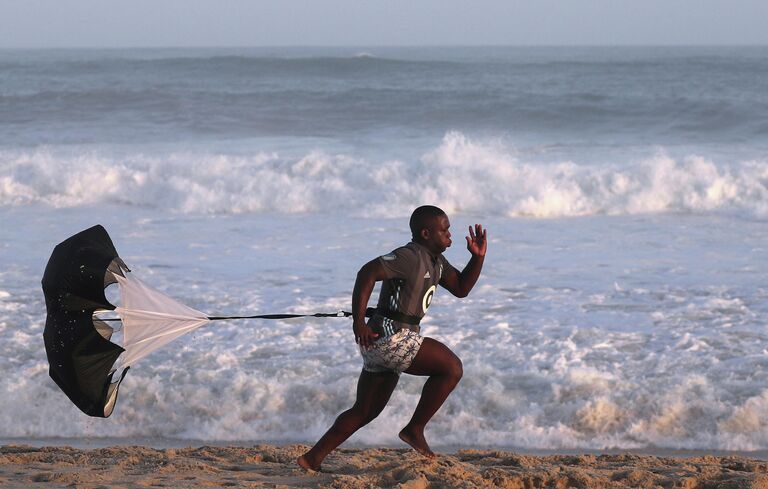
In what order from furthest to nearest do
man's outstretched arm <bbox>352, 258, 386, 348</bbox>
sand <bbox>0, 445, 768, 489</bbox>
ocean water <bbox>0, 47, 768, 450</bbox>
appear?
ocean water <bbox>0, 47, 768, 450</bbox>
sand <bbox>0, 445, 768, 489</bbox>
man's outstretched arm <bbox>352, 258, 386, 348</bbox>

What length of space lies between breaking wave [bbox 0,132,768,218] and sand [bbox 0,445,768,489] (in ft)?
32.9

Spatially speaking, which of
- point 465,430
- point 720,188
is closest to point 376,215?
point 720,188

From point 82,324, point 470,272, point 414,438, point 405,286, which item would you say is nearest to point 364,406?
point 414,438

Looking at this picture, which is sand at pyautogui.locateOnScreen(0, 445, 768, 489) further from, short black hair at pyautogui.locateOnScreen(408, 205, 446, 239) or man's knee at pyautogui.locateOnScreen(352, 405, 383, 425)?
short black hair at pyautogui.locateOnScreen(408, 205, 446, 239)

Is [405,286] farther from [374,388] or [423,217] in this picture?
[374,388]

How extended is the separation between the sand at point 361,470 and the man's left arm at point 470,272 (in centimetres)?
80

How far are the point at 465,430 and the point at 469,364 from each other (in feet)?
3.15

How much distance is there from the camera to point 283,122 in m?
25.7

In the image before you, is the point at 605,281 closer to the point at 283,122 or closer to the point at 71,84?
the point at 283,122

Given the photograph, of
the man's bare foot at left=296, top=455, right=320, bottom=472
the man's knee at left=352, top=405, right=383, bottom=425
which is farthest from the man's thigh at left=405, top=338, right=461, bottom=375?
the man's bare foot at left=296, top=455, right=320, bottom=472

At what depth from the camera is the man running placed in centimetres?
441

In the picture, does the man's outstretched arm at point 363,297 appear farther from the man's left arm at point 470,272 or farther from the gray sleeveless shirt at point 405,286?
the man's left arm at point 470,272

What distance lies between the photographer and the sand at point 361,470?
4543 mm

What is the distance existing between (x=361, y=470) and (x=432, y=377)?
1.89 ft
